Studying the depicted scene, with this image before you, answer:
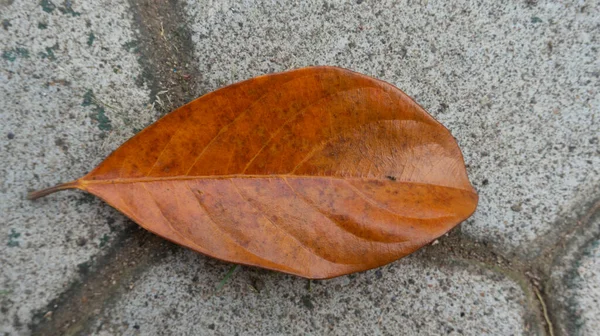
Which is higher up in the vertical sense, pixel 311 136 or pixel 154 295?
pixel 311 136

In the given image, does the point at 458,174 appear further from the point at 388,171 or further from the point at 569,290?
the point at 569,290

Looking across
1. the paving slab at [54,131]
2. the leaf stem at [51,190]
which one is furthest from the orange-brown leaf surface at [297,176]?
the paving slab at [54,131]

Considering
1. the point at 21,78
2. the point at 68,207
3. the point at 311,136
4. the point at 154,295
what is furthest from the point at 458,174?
the point at 21,78

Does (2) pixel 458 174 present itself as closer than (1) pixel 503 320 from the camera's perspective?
Yes

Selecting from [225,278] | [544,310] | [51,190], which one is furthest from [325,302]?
[51,190]

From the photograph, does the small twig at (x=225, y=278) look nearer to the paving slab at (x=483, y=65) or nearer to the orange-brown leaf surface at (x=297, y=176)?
the orange-brown leaf surface at (x=297, y=176)
